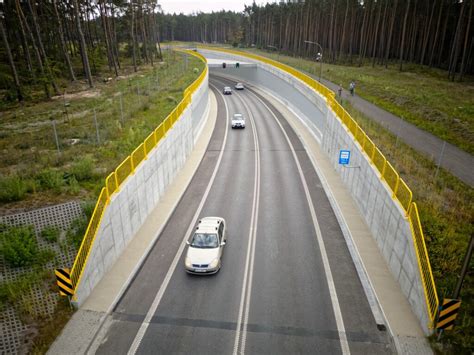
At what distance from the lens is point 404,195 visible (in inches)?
525

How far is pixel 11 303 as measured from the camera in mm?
10398

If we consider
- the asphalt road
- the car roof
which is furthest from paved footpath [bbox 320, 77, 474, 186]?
the car roof

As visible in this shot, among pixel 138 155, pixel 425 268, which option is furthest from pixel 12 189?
pixel 425 268

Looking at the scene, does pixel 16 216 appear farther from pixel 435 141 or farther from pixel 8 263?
pixel 435 141

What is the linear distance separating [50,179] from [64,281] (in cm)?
614

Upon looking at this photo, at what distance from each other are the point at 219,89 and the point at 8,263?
5559 cm

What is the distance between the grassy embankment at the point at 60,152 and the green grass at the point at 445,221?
40.7 feet

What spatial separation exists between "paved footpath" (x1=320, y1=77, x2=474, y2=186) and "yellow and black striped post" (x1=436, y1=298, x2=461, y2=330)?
10.2m

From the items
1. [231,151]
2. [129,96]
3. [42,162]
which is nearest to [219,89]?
[129,96]

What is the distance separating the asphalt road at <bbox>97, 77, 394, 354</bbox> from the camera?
34.4ft

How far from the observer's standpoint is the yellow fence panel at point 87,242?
11391mm

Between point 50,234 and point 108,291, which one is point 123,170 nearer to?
point 50,234

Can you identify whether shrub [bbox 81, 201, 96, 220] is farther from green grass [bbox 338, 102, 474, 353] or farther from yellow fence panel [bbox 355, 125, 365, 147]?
yellow fence panel [bbox 355, 125, 365, 147]

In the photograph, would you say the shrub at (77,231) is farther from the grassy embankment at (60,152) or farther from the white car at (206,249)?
the white car at (206,249)
